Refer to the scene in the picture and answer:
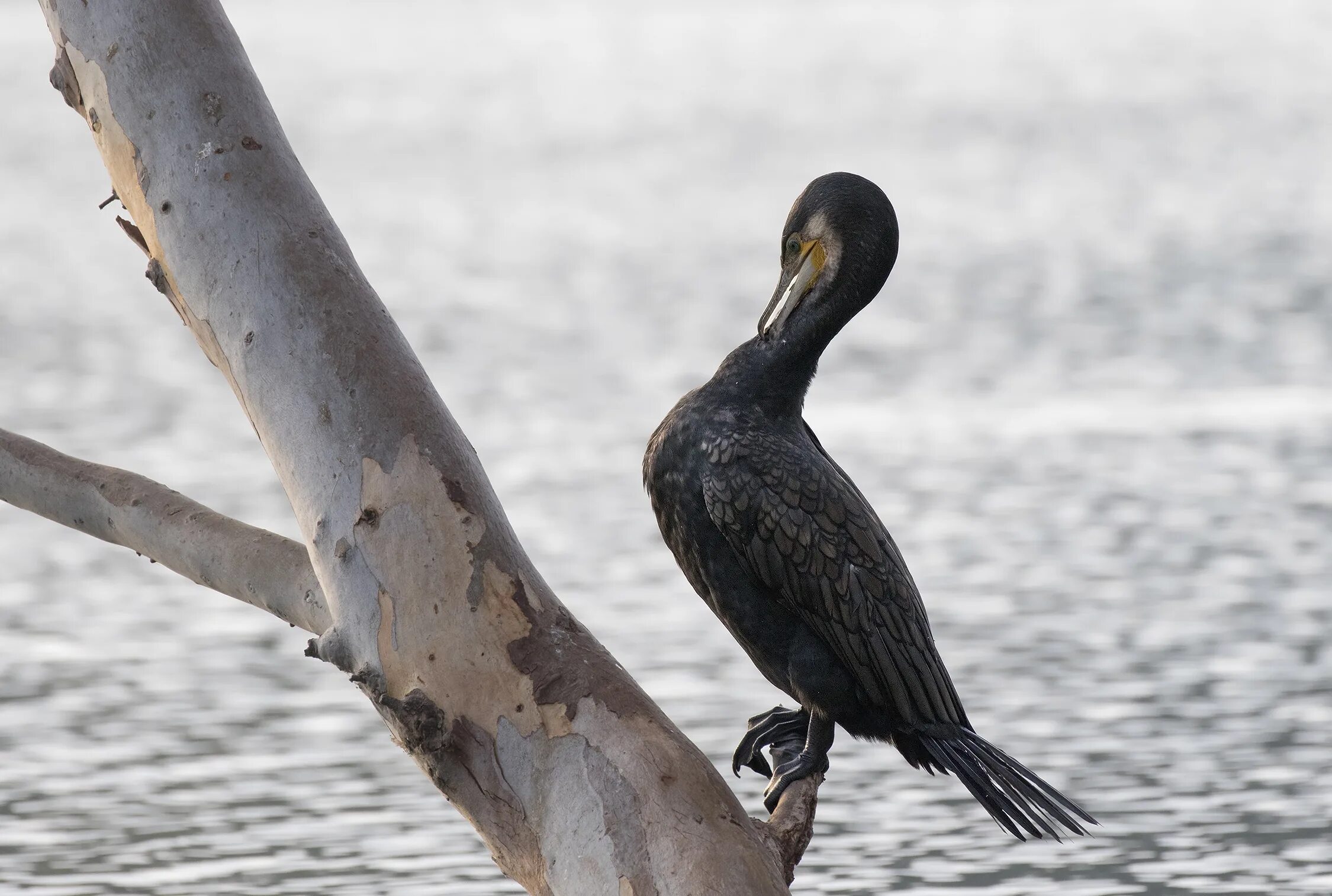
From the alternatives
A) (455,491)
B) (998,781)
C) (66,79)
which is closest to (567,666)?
(455,491)

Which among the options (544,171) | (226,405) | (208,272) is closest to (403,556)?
(208,272)

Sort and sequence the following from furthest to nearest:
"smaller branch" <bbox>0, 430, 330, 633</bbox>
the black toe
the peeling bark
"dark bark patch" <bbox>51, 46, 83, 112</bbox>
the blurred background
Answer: the blurred background, "dark bark patch" <bbox>51, 46, 83, 112</bbox>, "smaller branch" <bbox>0, 430, 330, 633</bbox>, the black toe, the peeling bark

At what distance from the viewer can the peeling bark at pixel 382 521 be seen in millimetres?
→ 3654

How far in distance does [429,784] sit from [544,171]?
2070 centimetres

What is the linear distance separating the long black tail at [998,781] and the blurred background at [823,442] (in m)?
2.83

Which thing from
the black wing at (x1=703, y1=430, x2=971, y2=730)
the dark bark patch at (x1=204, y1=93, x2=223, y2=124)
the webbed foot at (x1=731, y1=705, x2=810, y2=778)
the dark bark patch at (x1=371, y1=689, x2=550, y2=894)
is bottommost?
the dark bark patch at (x1=371, y1=689, x2=550, y2=894)

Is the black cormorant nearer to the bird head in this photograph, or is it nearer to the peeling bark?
the bird head

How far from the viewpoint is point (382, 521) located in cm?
396

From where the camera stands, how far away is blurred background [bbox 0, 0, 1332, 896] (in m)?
7.52

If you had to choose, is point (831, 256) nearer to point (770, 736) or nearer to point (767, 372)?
point (767, 372)

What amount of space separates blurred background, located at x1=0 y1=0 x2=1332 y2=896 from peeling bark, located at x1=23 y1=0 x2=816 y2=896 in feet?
10.0

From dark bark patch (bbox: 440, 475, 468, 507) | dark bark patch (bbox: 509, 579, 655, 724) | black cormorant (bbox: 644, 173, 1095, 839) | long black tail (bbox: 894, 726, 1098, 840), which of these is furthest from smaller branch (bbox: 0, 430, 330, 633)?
long black tail (bbox: 894, 726, 1098, 840)

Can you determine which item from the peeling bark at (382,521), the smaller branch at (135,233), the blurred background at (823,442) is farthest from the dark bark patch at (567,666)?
the blurred background at (823,442)

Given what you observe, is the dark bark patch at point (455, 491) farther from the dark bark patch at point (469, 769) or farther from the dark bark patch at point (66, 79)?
the dark bark patch at point (66, 79)
